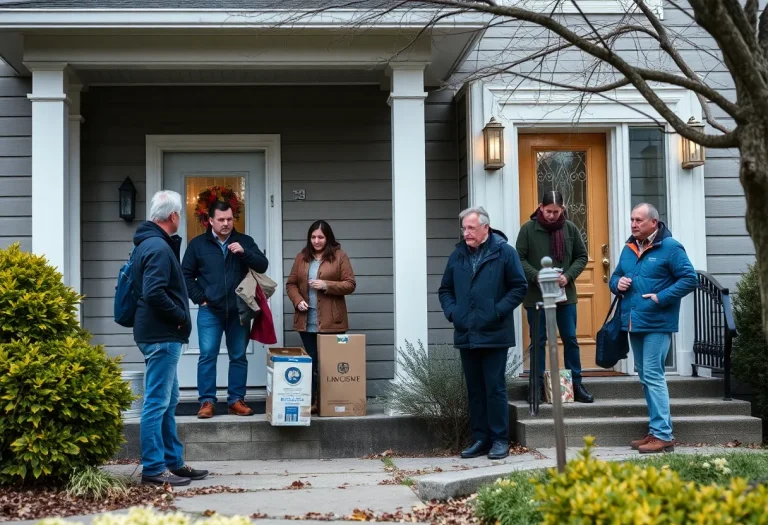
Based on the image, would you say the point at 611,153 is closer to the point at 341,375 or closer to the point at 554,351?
the point at 341,375

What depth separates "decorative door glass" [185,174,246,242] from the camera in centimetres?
841

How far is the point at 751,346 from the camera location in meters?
7.32

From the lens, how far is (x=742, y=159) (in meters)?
3.84

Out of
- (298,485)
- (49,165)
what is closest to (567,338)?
(298,485)

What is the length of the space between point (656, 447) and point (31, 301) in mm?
4276

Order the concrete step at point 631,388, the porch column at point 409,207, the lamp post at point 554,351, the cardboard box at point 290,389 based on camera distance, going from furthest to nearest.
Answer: the concrete step at point 631,388, the porch column at point 409,207, the cardboard box at point 290,389, the lamp post at point 554,351

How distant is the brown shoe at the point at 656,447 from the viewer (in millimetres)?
6219

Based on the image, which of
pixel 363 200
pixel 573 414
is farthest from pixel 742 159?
pixel 363 200

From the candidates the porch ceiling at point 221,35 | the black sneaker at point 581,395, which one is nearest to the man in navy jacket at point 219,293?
the porch ceiling at point 221,35

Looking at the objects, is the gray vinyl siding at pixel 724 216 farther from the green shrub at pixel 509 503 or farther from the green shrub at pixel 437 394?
the green shrub at pixel 509 503

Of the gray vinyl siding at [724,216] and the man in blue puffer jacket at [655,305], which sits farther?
the gray vinyl siding at [724,216]

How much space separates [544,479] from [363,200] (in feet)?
13.9

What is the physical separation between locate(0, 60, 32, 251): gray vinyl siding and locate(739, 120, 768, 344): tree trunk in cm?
637

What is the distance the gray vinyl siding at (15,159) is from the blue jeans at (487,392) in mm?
4308
